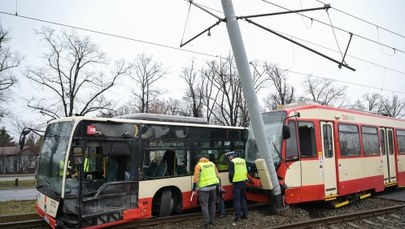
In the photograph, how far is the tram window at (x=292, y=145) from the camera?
32.8 ft

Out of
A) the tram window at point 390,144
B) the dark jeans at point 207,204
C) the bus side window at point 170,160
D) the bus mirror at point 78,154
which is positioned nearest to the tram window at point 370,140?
the tram window at point 390,144

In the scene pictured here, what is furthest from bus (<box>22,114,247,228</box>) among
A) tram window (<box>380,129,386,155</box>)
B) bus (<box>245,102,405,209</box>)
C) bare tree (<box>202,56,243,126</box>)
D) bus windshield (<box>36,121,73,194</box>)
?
bare tree (<box>202,56,243,126</box>)

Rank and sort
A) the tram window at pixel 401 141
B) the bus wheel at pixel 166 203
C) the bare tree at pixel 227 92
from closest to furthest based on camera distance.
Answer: the bus wheel at pixel 166 203
the tram window at pixel 401 141
the bare tree at pixel 227 92

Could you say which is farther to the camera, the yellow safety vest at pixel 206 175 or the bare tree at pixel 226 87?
the bare tree at pixel 226 87

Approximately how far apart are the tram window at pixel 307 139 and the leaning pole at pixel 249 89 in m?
1.33

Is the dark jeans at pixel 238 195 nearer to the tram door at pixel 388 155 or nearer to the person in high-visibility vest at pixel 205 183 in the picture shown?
the person in high-visibility vest at pixel 205 183

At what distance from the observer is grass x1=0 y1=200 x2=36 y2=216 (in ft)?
39.4

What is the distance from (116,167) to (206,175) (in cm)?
243

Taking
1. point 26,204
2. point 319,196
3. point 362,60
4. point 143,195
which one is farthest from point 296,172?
point 26,204

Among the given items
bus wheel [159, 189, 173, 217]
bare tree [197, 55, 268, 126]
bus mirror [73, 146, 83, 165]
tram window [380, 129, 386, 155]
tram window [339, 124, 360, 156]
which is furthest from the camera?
bare tree [197, 55, 268, 126]

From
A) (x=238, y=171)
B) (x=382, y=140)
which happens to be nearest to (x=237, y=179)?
(x=238, y=171)

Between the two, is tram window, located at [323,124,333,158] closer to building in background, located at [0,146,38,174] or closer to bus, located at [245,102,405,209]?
bus, located at [245,102,405,209]

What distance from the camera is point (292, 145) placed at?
1006 cm

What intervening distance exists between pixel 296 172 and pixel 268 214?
1.54 metres
